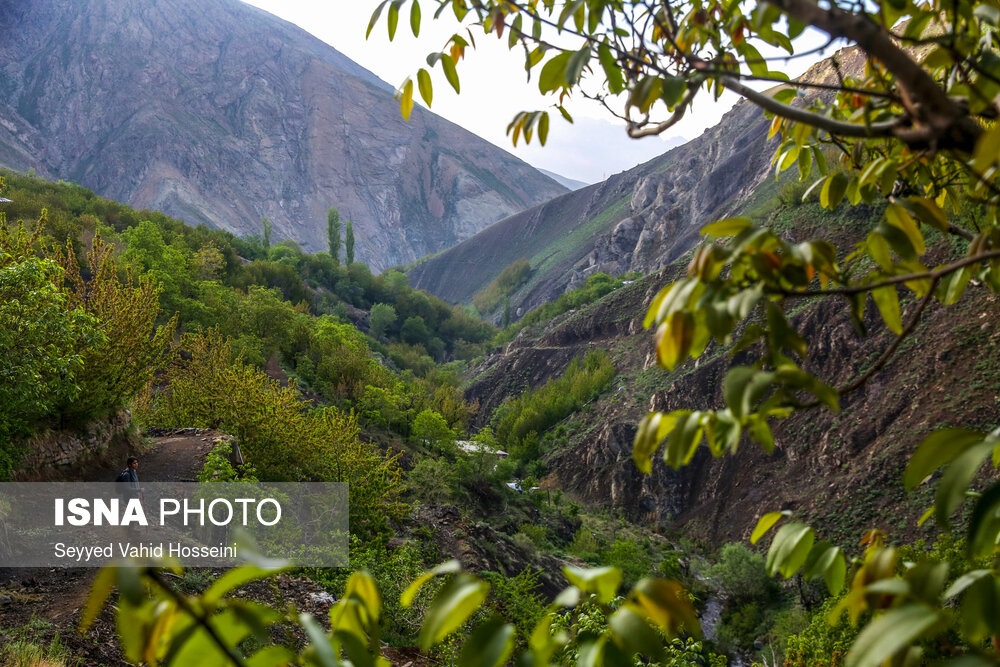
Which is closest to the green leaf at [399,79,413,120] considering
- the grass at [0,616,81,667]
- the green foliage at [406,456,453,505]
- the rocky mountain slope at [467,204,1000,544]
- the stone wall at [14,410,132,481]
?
the grass at [0,616,81,667]

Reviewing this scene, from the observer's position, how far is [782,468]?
2369 cm

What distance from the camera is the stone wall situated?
7844 millimetres

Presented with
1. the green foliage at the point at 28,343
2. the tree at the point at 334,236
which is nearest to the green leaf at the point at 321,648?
the green foliage at the point at 28,343

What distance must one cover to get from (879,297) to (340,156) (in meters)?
140

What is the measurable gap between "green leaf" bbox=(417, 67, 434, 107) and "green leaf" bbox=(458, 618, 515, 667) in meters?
1.28

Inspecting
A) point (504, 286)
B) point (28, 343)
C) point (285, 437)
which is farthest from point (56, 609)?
point (504, 286)

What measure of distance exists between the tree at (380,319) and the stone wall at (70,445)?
45.0 metres

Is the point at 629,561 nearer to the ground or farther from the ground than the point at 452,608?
nearer to the ground

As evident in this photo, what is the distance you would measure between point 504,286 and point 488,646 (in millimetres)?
92128

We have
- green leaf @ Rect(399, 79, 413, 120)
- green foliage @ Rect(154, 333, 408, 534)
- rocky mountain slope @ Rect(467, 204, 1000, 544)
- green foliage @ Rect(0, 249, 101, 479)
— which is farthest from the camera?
rocky mountain slope @ Rect(467, 204, 1000, 544)

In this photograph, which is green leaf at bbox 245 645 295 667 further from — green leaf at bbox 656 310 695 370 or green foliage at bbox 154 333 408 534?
green foliage at bbox 154 333 408 534

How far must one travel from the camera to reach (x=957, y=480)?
84 cm

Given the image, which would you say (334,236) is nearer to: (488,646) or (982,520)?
(488,646)

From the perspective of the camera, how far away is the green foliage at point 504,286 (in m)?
91.1
